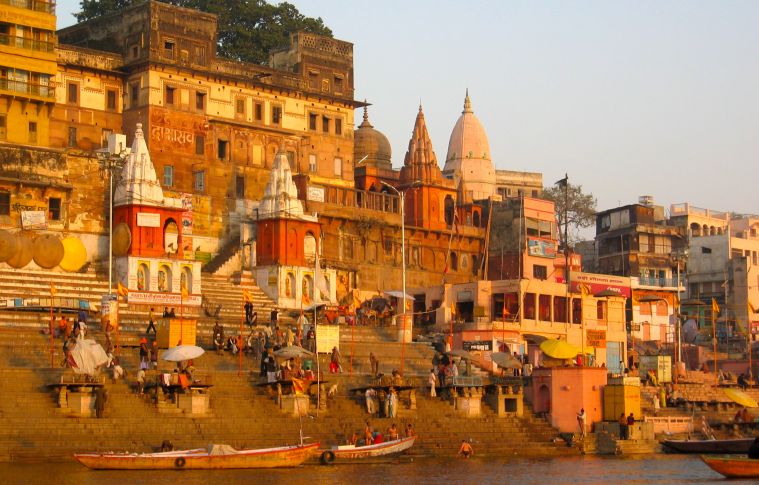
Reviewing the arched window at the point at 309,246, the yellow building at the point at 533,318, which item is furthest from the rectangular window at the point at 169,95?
the yellow building at the point at 533,318

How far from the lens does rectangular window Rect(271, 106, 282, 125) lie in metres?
67.4

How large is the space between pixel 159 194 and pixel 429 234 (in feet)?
55.6

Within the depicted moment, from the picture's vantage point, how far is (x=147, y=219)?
5497 cm

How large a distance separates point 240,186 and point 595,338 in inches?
640

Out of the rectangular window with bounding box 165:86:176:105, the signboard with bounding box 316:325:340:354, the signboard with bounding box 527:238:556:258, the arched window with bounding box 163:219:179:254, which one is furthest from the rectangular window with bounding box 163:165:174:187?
the signboard with bounding box 527:238:556:258

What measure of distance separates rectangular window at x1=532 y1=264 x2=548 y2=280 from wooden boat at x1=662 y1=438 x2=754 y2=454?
74.5 ft

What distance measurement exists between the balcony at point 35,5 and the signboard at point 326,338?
18.4 metres

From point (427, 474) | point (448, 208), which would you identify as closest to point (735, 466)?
point (427, 474)

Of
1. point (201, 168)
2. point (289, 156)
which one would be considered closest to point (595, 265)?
point (289, 156)

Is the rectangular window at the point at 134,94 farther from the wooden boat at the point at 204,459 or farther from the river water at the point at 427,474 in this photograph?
the wooden boat at the point at 204,459

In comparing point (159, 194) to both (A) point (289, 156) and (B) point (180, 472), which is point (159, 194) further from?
(B) point (180, 472)

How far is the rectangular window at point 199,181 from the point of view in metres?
62.9

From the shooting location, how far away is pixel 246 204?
64.1 meters

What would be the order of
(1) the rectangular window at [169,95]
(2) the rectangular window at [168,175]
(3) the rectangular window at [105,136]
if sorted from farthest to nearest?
(1) the rectangular window at [169,95], (3) the rectangular window at [105,136], (2) the rectangular window at [168,175]
